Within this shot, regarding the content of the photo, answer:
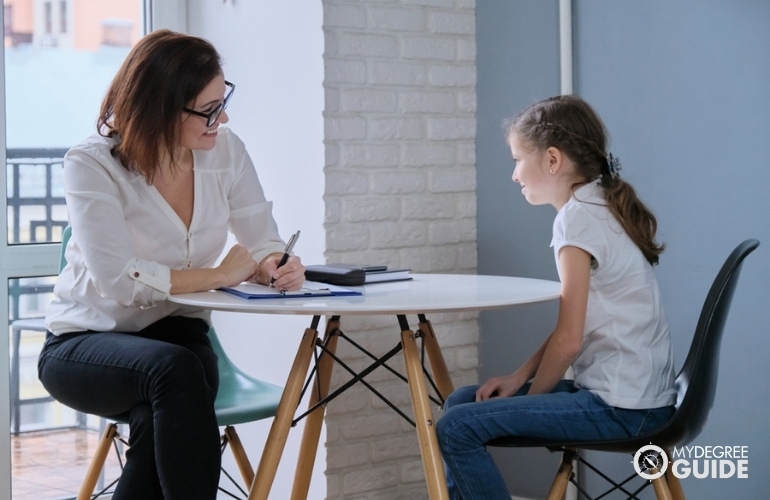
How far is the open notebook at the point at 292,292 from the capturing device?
1845mm

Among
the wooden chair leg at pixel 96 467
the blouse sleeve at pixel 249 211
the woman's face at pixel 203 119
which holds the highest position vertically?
the woman's face at pixel 203 119

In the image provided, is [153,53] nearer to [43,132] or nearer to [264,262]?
[264,262]

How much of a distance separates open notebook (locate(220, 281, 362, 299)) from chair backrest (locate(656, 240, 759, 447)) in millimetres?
629

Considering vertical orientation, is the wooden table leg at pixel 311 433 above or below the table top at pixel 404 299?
below

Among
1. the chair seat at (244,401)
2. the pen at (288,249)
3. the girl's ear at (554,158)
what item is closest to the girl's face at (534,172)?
the girl's ear at (554,158)

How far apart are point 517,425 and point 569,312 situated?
0.23 m

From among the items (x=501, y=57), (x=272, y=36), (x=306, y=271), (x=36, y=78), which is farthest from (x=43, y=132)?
(x=501, y=57)

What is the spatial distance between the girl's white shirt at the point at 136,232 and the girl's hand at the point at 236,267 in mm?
115

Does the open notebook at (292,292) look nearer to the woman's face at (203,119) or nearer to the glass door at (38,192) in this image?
the woman's face at (203,119)

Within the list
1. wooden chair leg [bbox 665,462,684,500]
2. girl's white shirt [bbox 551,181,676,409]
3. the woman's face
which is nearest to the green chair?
the woman's face

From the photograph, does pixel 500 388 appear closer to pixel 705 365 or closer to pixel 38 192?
pixel 705 365

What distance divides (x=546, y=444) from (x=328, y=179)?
3.13 feet

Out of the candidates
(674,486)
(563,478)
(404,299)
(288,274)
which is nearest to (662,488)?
(674,486)

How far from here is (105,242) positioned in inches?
75.2
